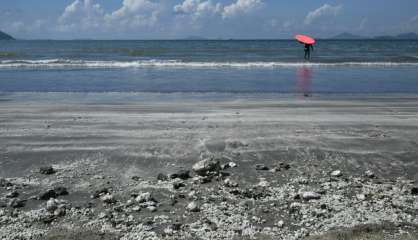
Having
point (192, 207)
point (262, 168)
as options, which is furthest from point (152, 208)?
point (262, 168)

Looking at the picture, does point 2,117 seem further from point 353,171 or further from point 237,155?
point 353,171

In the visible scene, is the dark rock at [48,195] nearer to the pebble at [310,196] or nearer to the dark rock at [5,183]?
the dark rock at [5,183]

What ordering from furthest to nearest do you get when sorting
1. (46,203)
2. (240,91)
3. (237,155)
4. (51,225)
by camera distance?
(240,91) < (237,155) < (46,203) < (51,225)

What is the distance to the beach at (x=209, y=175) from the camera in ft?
15.0

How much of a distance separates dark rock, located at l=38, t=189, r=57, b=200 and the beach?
0.02m

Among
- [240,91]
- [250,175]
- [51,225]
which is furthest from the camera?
[240,91]

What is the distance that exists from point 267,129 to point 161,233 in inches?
191

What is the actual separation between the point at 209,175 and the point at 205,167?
0.19m

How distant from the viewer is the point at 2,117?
34.3 ft

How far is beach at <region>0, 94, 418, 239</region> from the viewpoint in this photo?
181 inches

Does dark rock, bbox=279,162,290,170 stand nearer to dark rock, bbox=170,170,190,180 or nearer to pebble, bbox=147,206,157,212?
dark rock, bbox=170,170,190,180

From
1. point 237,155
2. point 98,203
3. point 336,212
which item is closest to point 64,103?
point 237,155

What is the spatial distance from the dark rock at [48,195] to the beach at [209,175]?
0.8 inches

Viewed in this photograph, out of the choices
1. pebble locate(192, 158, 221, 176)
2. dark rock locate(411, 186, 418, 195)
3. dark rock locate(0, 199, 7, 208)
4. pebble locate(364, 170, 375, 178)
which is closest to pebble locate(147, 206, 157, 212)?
pebble locate(192, 158, 221, 176)
